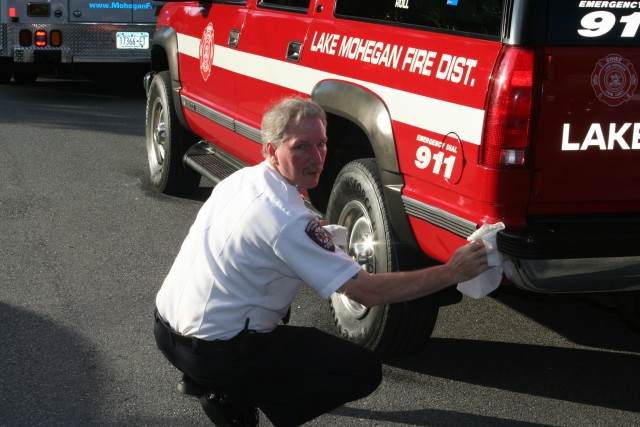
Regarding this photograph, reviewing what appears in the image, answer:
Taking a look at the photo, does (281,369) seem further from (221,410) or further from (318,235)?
(318,235)

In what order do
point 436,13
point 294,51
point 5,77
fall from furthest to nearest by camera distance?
point 5,77
point 294,51
point 436,13

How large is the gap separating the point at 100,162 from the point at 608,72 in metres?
6.18

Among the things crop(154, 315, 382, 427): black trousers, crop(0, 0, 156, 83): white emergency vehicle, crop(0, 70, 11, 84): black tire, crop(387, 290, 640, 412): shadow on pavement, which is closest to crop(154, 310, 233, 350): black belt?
crop(154, 315, 382, 427): black trousers

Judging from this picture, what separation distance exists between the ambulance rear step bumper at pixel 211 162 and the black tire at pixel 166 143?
32 centimetres

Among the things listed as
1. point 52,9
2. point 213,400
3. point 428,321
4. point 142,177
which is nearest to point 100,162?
point 142,177

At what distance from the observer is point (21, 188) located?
8.30 metres

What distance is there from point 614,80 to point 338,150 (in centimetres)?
164

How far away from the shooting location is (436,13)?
4.43 metres

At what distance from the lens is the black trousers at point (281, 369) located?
3641 mm

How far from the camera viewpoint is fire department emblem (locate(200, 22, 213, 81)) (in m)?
6.75

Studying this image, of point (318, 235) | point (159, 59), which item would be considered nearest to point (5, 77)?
point (159, 59)

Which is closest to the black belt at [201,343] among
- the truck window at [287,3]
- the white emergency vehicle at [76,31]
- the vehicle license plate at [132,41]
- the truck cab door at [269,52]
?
the truck cab door at [269,52]

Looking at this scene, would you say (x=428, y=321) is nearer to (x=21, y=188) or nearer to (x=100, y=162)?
(x=21, y=188)

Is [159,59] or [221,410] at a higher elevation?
[159,59]
